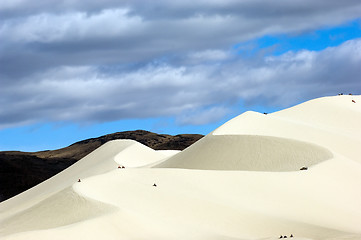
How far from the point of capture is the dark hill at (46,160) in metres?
85.4

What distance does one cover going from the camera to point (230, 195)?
34312 mm

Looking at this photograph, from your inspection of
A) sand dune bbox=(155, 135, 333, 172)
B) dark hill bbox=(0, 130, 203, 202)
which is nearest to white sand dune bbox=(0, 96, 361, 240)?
sand dune bbox=(155, 135, 333, 172)

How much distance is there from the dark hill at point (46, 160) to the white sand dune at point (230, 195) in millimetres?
31305

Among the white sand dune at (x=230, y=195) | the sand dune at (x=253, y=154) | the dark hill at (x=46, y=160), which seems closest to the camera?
the white sand dune at (x=230, y=195)

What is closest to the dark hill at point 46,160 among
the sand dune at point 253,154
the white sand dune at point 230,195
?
the white sand dune at point 230,195

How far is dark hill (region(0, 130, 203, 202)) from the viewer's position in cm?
8539

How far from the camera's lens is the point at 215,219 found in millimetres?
29812

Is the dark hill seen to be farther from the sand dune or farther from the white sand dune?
the sand dune

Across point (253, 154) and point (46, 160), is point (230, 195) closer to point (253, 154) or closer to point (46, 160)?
point (253, 154)

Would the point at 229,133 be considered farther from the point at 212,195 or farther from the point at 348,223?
the point at 348,223

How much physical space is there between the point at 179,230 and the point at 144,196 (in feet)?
17.7

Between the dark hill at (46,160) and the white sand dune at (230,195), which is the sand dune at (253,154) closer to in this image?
the white sand dune at (230,195)

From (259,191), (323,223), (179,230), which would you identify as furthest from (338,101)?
(179,230)

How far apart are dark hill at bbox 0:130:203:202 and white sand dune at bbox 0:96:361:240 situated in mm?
31305
